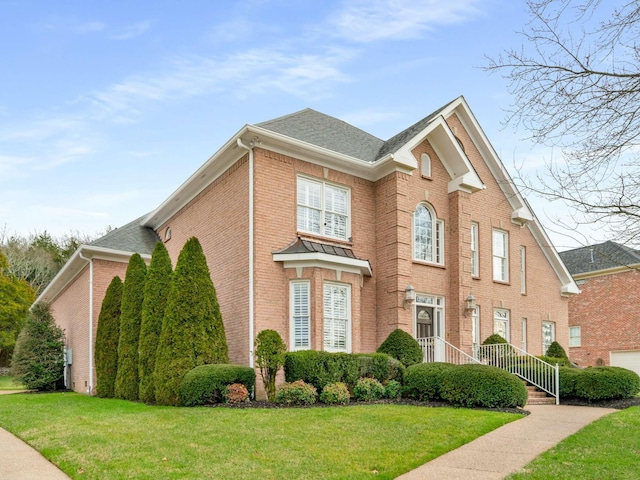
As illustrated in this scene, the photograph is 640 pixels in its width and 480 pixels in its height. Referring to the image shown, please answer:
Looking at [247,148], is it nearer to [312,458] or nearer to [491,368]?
[491,368]

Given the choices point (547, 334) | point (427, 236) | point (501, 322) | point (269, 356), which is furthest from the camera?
point (547, 334)

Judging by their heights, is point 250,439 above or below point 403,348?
below

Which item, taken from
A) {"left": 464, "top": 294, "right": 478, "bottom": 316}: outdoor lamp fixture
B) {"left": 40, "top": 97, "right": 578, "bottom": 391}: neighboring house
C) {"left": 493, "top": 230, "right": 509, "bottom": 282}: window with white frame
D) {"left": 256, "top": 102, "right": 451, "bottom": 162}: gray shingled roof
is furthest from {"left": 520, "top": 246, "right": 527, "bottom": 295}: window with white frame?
{"left": 256, "top": 102, "right": 451, "bottom": 162}: gray shingled roof

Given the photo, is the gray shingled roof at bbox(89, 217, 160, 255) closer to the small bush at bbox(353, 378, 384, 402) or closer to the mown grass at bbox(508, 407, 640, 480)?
the small bush at bbox(353, 378, 384, 402)

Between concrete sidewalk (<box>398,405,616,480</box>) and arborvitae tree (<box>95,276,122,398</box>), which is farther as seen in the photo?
arborvitae tree (<box>95,276,122,398</box>)

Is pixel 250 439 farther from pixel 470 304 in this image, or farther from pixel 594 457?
pixel 470 304

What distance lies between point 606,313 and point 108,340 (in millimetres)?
25600

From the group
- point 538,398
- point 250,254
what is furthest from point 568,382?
point 250,254

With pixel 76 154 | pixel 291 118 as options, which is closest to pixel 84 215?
pixel 76 154

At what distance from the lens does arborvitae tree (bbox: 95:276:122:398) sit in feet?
58.6

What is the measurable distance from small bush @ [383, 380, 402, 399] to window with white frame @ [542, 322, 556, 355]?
10315 millimetres

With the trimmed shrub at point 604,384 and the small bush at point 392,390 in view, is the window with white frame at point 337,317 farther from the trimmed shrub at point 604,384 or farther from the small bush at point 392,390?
the trimmed shrub at point 604,384

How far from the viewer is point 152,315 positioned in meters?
15.5

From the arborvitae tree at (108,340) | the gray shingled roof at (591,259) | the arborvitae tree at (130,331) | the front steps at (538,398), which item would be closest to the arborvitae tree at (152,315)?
the arborvitae tree at (130,331)
